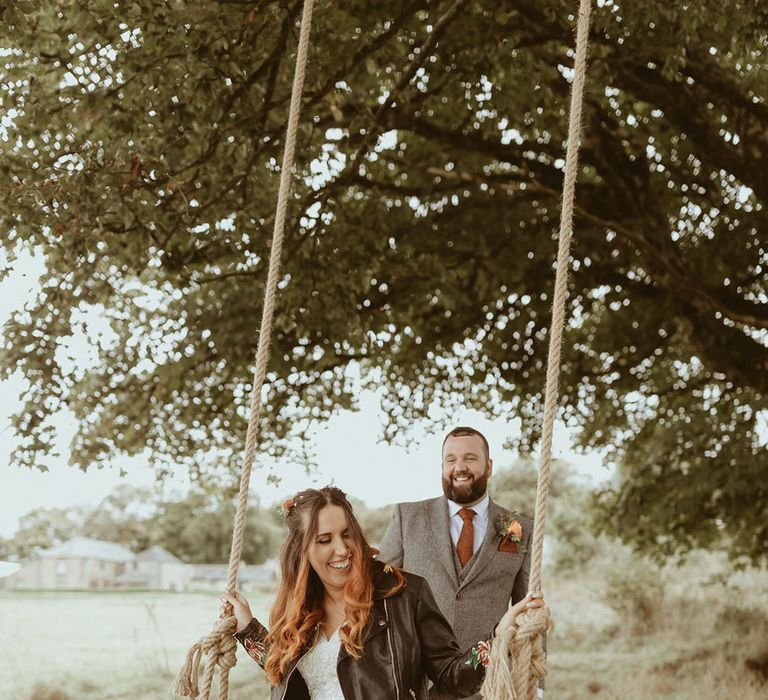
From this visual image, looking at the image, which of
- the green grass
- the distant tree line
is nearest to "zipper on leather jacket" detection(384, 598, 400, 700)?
the green grass

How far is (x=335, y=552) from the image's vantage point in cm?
248

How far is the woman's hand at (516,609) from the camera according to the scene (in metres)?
1.98

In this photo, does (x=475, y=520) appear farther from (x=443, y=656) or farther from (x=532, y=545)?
(x=532, y=545)

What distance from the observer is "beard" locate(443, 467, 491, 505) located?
3.67m

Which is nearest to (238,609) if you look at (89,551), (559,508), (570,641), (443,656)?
(443,656)

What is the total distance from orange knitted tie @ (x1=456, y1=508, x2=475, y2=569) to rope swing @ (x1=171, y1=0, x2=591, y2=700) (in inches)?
56.1

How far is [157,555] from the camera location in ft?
49.2

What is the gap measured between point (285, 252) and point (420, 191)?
1.51 m

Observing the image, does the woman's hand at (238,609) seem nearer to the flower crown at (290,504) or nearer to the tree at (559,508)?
the flower crown at (290,504)

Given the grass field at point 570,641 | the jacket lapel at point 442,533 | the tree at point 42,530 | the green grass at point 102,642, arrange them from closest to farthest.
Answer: the jacket lapel at point 442,533
the grass field at point 570,641
the green grass at point 102,642
the tree at point 42,530

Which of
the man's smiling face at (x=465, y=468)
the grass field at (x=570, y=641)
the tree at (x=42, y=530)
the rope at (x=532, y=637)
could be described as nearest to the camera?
the rope at (x=532, y=637)

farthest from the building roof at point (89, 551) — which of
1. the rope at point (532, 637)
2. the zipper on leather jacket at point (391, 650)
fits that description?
the rope at point (532, 637)

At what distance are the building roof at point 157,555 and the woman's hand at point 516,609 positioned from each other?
1357 centimetres

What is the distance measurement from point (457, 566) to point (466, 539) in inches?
4.1
